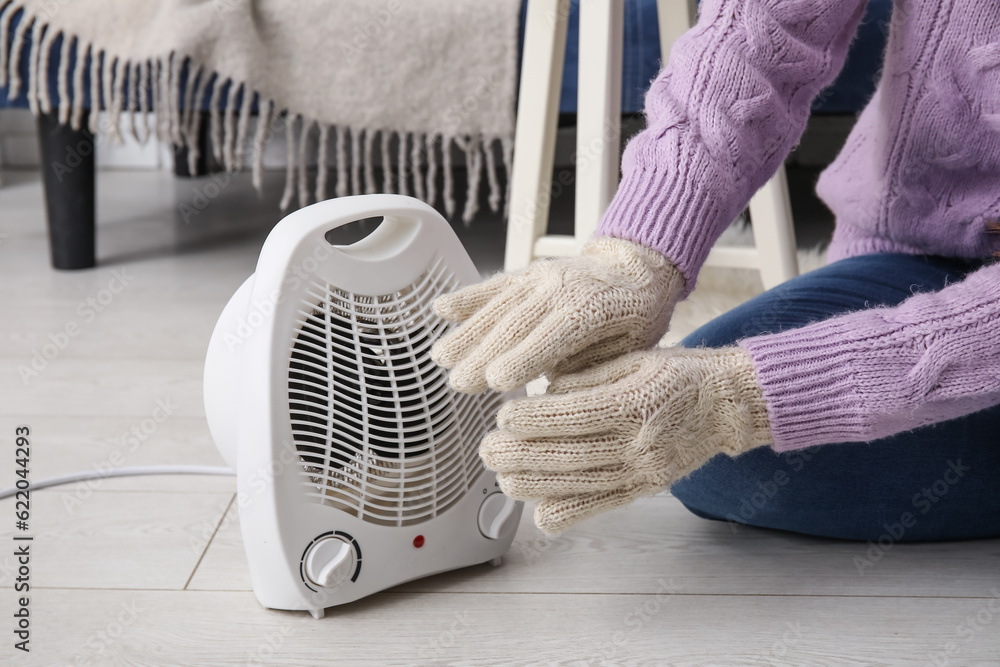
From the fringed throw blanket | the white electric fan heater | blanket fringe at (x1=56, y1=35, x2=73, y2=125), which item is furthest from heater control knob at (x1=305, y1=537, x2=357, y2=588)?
blanket fringe at (x1=56, y1=35, x2=73, y2=125)

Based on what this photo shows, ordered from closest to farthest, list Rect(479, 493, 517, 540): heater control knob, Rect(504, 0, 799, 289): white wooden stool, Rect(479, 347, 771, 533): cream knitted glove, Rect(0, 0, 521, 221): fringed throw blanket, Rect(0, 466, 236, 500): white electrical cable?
Rect(479, 347, 771, 533): cream knitted glove
Rect(479, 493, 517, 540): heater control knob
Rect(0, 466, 236, 500): white electrical cable
Rect(504, 0, 799, 289): white wooden stool
Rect(0, 0, 521, 221): fringed throw blanket

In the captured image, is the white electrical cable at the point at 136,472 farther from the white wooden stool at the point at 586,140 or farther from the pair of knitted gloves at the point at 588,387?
the white wooden stool at the point at 586,140

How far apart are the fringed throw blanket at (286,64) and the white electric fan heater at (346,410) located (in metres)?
0.77

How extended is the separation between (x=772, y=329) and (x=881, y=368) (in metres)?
0.19

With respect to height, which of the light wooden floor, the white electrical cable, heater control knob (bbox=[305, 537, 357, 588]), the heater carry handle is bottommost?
the white electrical cable

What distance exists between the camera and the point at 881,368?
506 mm

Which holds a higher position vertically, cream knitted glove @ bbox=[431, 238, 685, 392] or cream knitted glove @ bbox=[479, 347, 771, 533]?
cream knitted glove @ bbox=[431, 238, 685, 392]

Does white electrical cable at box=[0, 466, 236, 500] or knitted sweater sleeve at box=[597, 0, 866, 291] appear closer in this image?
knitted sweater sleeve at box=[597, 0, 866, 291]

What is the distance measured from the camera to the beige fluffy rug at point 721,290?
1175 mm

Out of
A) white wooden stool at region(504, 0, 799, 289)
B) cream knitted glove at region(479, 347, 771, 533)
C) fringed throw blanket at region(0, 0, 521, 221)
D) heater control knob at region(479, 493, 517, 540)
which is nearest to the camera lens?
cream knitted glove at region(479, 347, 771, 533)

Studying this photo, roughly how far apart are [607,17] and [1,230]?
1.41 meters

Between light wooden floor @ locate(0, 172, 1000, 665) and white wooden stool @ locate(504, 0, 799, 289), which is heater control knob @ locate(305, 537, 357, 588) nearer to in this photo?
light wooden floor @ locate(0, 172, 1000, 665)

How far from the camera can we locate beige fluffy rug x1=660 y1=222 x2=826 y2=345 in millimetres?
1175

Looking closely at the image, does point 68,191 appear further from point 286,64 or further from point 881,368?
point 881,368
